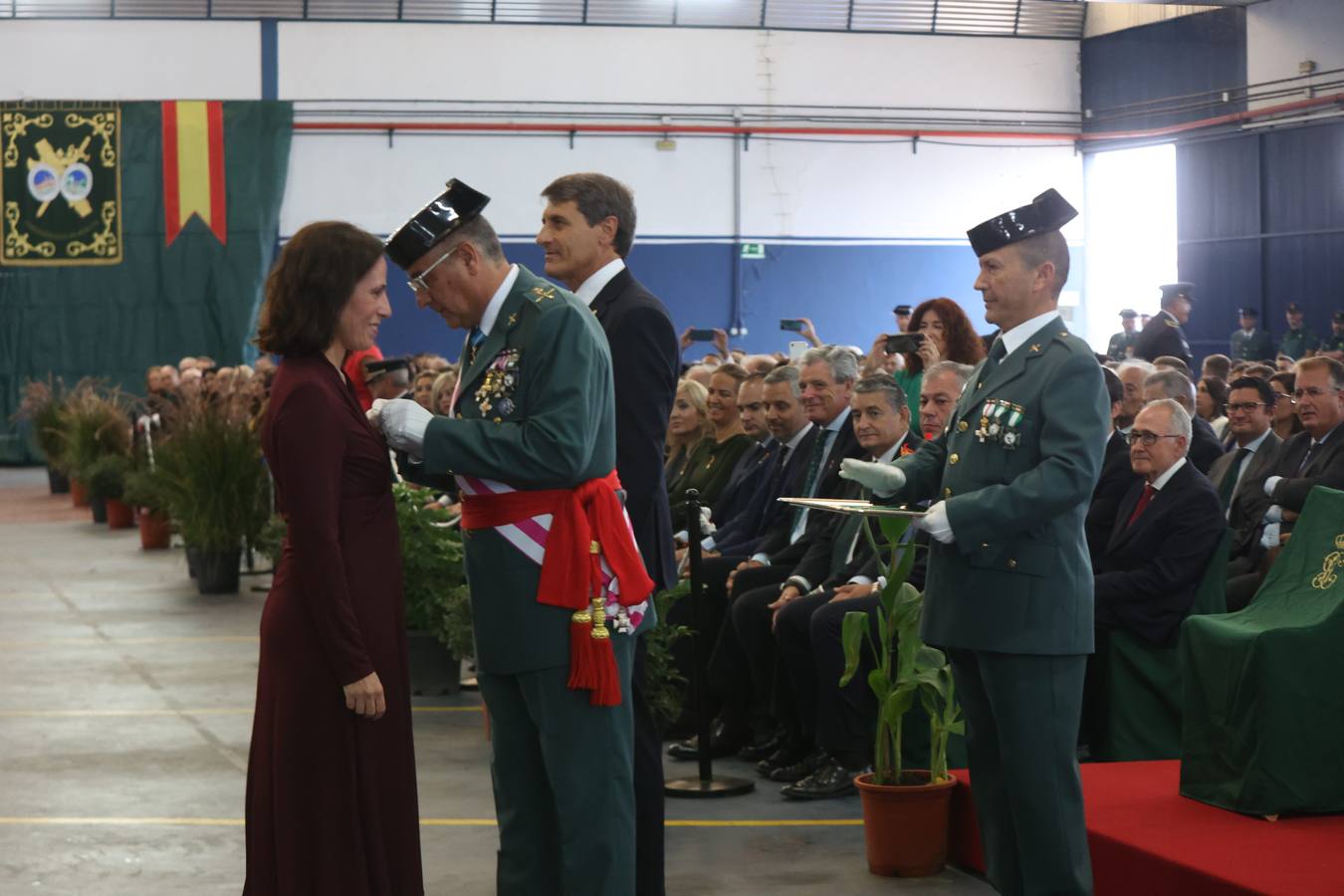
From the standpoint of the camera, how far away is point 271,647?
8.48ft

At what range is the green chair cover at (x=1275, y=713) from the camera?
3.63 meters

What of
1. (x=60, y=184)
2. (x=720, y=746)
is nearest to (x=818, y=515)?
(x=720, y=746)

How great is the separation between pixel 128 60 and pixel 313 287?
16.9 m

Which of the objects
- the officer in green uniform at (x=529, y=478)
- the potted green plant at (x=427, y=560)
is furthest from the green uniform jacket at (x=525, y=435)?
the potted green plant at (x=427, y=560)

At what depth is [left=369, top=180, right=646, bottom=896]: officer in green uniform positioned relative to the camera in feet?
8.59

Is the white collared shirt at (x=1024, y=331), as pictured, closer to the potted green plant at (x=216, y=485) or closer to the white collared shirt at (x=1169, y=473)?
the white collared shirt at (x=1169, y=473)

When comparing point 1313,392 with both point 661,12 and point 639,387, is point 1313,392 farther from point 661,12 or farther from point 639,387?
point 661,12

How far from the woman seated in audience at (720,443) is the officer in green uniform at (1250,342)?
11.1 metres

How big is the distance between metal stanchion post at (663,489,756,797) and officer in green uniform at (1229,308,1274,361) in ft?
41.1

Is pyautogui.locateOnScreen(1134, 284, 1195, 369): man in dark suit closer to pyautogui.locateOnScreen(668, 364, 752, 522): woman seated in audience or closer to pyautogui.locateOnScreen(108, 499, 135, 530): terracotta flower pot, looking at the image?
pyautogui.locateOnScreen(668, 364, 752, 522): woman seated in audience

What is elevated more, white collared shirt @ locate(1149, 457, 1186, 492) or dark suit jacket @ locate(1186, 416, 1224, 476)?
dark suit jacket @ locate(1186, 416, 1224, 476)

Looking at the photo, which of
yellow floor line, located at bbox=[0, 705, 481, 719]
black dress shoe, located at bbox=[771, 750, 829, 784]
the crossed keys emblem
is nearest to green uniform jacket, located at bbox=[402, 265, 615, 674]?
the crossed keys emblem

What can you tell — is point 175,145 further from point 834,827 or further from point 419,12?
point 834,827

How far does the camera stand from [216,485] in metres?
9.12
